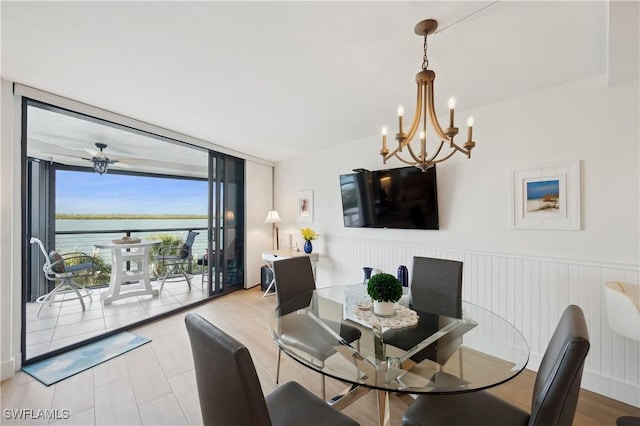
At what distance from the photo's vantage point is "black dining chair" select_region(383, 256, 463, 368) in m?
1.45

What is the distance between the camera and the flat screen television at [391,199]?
2.82 meters

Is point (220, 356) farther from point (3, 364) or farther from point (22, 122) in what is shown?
point (22, 122)

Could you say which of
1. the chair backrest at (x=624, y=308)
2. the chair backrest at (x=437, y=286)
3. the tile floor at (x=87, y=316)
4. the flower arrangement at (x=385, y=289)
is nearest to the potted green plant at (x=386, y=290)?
the flower arrangement at (x=385, y=289)

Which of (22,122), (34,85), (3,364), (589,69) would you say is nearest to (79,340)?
(3,364)

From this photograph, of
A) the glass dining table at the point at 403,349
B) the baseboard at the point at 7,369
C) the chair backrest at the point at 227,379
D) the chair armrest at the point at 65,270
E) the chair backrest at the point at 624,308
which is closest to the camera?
the chair backrest at the point at 227,379

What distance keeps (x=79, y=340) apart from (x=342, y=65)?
3.69m

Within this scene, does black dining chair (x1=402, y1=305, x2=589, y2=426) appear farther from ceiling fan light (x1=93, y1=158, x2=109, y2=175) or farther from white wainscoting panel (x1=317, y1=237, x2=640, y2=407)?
ceiling fan light (x1=93, y1=158, x2=109, y2=175)

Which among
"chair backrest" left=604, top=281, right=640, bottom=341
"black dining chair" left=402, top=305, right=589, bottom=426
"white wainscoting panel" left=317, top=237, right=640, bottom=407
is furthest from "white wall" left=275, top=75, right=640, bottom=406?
"black dining chair" left=402, top=305, right=589, bottom=426

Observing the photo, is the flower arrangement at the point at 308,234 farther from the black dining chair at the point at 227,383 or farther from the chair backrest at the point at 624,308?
the chair backrest at the point at 624,308

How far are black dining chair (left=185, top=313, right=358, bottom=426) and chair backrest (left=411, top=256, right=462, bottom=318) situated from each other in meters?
1.14

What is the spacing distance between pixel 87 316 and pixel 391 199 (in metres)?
4.22

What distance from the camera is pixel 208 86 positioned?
6.99 ft

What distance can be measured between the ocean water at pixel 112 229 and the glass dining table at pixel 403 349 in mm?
4444

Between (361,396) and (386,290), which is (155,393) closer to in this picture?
(361,396)
